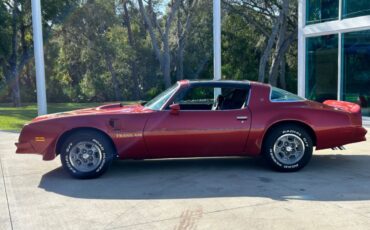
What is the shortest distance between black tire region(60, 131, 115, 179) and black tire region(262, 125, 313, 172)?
2341 mm

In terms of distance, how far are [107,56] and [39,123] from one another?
88.7 ft

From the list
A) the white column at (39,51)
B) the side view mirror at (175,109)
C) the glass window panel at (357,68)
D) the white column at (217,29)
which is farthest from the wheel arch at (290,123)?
the white column at (39,51)

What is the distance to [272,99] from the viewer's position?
654 centimetres

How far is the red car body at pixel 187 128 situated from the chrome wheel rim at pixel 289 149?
0.26m

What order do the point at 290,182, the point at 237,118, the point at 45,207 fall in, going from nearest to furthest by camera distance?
the point at 45,207 → the point at 290,182 → the point at 237,118

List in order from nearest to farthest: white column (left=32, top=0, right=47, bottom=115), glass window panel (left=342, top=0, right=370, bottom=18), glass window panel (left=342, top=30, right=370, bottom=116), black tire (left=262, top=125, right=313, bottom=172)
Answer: black tire (left=262, top=125, right=313, bottom=172)
white column (left=32, top=0, right=47, bottom=115)
glass window panel (left=342, top=0, right=370, bottom=18)
glass window panel (left=342, top=30, right=370, bottom=116)

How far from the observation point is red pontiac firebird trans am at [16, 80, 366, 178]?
20.4 ft

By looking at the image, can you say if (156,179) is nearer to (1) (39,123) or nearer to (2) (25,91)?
(1) (39,123)

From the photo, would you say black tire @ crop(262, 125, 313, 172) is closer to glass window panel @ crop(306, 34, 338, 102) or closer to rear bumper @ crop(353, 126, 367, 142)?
rear bumper @ crop(353, 126, 367, 142)

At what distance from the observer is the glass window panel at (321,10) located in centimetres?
1383

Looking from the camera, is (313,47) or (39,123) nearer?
(39,123)

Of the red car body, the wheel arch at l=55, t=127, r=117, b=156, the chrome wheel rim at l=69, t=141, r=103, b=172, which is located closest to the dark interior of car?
the red car body

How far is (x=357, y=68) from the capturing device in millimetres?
12977

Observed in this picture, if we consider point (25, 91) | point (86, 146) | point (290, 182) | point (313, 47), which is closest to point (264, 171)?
point (290, 182)
